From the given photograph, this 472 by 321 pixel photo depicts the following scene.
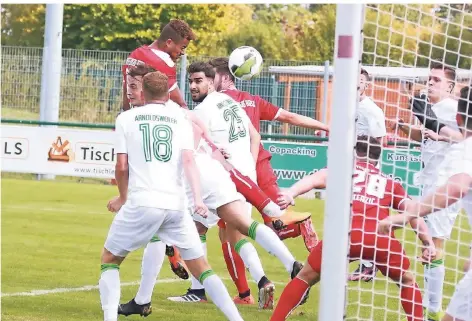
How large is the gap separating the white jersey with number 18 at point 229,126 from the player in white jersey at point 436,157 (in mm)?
1244

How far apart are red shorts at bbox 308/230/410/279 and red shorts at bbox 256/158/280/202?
2.30 m

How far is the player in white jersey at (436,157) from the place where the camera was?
313 inches

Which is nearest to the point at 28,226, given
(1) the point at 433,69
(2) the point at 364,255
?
(1) the point at 433,69

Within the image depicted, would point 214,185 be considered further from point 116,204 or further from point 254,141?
point 116,204

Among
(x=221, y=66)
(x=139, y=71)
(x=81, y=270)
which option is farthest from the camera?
(x=81, y=270)

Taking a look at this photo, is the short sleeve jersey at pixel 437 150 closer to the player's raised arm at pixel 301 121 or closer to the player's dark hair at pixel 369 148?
the player's raised arm at pixel 301 121

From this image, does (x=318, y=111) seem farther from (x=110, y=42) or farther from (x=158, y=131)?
(x=110, y=42)

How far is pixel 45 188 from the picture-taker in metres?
18.5

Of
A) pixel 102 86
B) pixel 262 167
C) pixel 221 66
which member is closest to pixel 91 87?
pixel 102 86

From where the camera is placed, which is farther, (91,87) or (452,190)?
(91,87)

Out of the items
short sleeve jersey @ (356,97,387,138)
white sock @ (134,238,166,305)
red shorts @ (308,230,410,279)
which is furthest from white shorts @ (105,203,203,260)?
short sleeve jersey @ (356,97,387,138)

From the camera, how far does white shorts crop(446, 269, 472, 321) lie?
5.88 m

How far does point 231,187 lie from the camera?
794cm

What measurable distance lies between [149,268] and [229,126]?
143 centimetres
